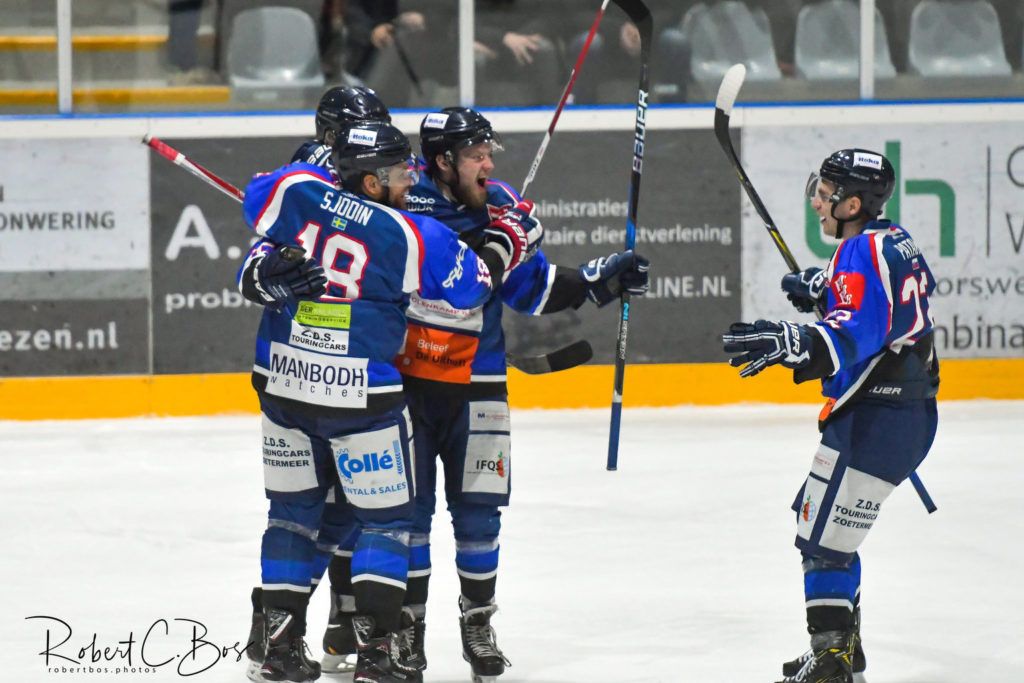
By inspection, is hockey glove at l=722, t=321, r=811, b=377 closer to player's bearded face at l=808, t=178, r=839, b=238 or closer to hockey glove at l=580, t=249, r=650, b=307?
player's bearded face at l=808, t=178, r=839, b=238

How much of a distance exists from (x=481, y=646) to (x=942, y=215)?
4.36 m

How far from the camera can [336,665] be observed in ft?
11.4

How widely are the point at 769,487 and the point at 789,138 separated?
226cm

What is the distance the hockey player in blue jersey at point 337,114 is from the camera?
352 cm

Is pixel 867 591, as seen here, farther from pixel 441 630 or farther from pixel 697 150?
pixel 697 150

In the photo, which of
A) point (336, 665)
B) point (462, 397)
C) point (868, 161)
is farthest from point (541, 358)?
point (868, 161)

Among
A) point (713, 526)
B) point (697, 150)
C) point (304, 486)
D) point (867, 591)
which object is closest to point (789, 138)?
point (697, 150)

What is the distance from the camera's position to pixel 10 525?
4812mm

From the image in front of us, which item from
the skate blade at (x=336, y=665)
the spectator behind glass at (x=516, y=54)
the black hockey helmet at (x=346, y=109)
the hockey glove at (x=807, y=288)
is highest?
the spectator behind glass at (x=516, y=54)

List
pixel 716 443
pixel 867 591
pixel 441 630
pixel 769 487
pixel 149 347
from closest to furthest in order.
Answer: pixel 441 630, pixel 867 591, pixel 769 487, pixel 716 443, pixel 149 347

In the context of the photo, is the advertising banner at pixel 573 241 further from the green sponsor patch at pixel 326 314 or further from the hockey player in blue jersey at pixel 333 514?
the green sponsor patch at pixel 326 314

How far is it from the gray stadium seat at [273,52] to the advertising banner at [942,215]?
6.68 feet

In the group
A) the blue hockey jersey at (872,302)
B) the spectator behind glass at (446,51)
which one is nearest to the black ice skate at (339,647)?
the blue hockey jersey at (872,302)

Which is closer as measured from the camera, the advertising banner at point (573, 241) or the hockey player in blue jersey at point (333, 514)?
the hockey player in blue jersey at point (333, 514)
